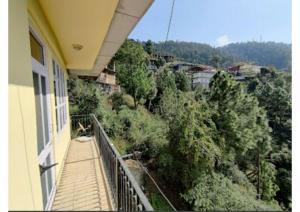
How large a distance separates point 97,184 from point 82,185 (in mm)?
181

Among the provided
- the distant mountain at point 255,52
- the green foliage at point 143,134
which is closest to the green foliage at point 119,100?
the green foliage at point 143,134

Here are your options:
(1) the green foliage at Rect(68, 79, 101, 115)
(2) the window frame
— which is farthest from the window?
(1) the green foliage at Rect(68, 79, 101, 115)

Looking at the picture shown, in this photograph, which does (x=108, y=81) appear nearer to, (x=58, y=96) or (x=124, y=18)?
(x=58, y=96)

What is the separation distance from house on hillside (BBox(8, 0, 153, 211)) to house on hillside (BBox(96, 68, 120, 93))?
35.3ft

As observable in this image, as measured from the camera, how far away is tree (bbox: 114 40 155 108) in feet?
51.8

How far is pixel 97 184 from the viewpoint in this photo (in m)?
2.34

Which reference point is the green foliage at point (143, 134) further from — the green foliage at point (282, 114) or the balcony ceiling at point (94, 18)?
the balcony ceiling at point (94, 18)

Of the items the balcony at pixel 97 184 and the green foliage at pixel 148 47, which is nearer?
the balcony at pixel 97 184

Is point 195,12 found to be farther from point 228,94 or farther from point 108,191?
point 228,94

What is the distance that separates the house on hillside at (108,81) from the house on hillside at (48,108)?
1075 cm

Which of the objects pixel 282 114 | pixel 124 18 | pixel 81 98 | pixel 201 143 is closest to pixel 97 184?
pixel 124 18

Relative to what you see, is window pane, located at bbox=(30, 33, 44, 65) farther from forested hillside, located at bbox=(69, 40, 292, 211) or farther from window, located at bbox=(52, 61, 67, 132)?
forested hillside, located at bbox=(69, 40, 292, 211)

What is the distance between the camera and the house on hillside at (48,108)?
0.72 metres

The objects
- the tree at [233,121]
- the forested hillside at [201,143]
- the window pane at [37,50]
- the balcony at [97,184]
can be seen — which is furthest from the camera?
the tree at [233,121]
